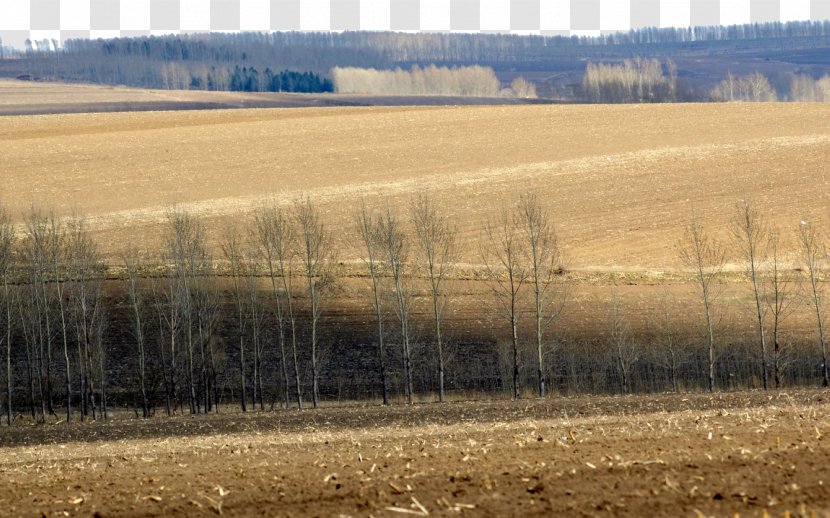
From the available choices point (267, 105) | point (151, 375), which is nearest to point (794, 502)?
point (151, 375)

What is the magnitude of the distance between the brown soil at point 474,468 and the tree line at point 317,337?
519 inches

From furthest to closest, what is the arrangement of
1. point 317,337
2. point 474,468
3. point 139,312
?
point 139,312, point 317,337, point 474,468

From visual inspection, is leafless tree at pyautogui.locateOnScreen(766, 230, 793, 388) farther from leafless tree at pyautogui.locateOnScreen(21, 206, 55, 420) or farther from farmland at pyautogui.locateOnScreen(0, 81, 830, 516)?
leafless tree at pyautogui.locateOnScreen(21, 206, 55, 420)

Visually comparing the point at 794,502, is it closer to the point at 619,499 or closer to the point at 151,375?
the point at 619,499

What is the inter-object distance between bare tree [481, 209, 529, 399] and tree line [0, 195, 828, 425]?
38 cm

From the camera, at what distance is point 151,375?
3931 centimetres

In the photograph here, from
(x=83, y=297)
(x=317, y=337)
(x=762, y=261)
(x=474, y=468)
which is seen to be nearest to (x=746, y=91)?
(x=762, y=261)

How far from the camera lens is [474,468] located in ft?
43.4

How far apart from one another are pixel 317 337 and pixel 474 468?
30239 mm

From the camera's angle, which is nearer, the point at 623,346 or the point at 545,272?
the point at 623,346

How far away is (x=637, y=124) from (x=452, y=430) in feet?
203

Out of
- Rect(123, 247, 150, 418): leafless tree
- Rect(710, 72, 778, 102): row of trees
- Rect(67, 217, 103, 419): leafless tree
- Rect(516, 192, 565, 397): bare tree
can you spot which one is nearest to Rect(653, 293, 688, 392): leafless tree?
Rect(516, 192, 565, 397): bare tree

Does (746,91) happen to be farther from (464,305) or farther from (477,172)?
(464,305)

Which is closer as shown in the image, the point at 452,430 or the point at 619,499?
the point at 619,499
